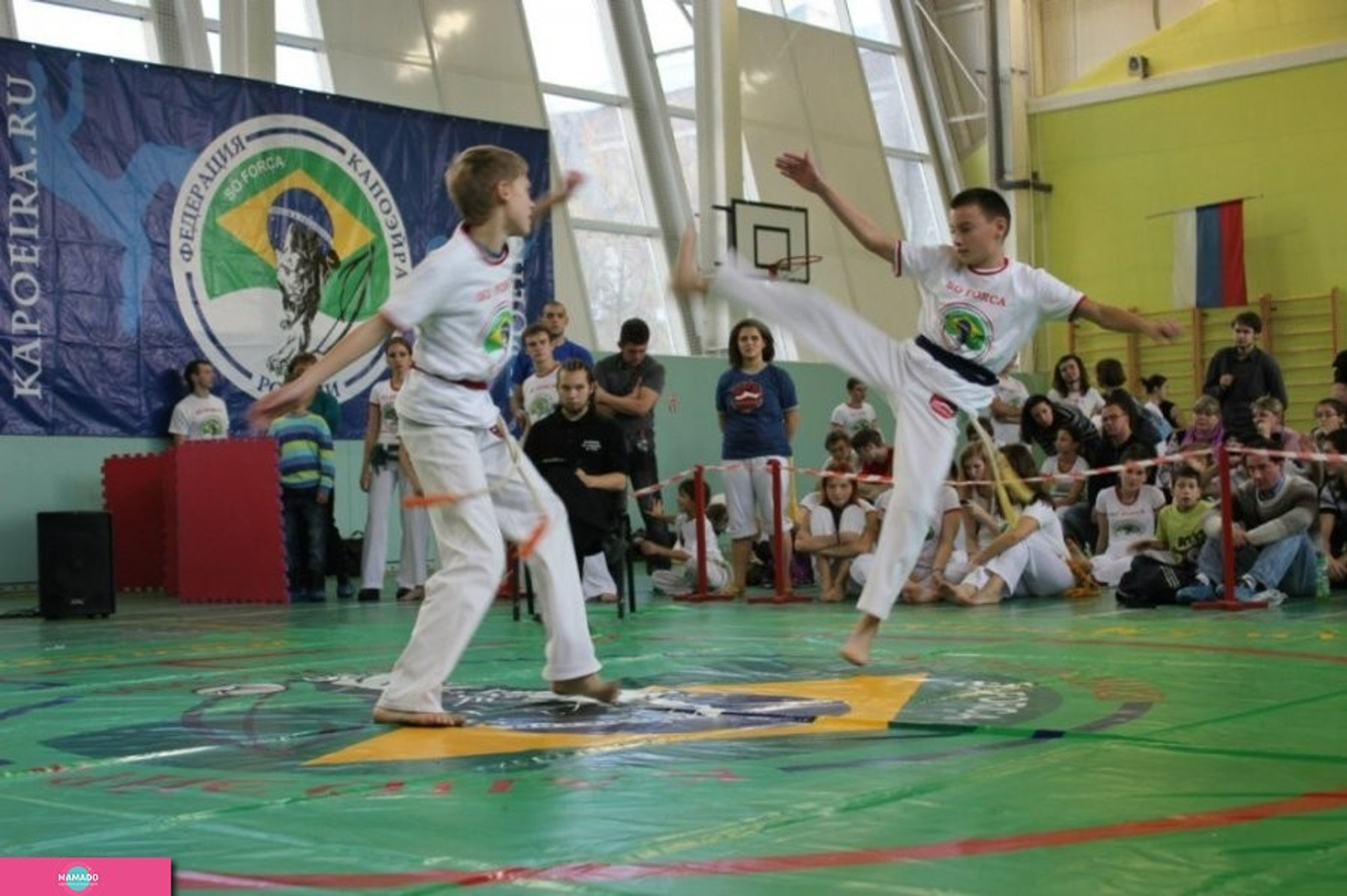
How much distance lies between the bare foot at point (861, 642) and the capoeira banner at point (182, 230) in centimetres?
880

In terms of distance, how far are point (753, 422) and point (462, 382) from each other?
6.47 meters

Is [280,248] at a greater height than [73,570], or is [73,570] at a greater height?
[280,248]

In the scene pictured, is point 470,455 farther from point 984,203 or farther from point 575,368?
point 575,368

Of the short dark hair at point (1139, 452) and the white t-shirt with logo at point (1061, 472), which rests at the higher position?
the short dark hair at point (1139, 452)

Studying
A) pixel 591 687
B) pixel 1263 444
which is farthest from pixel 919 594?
pixel 591 687

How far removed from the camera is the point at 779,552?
11.6m

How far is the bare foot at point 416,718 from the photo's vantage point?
5.22 m

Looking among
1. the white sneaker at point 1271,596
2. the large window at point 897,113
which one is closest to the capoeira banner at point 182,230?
the white sneaker at point 1271,596

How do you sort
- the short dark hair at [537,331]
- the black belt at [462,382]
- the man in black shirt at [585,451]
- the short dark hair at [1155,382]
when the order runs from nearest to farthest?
the black belt at [462,382] → the man in black shirt at [585,451] → the short dark hair at [537,331] → the short dark hair at [1155,382]

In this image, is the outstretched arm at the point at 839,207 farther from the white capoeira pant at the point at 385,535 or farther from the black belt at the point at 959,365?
the white capoeira pant at the point at 385,535

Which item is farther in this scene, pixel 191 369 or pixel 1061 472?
pixel 191 369

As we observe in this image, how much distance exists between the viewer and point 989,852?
3.33m

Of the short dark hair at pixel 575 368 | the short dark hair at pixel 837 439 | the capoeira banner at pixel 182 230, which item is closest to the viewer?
the short dark hair at pixel 575 368

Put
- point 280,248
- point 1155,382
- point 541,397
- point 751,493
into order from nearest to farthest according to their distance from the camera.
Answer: point 541,397
point 751,493
point 280,248
point 1155,382
